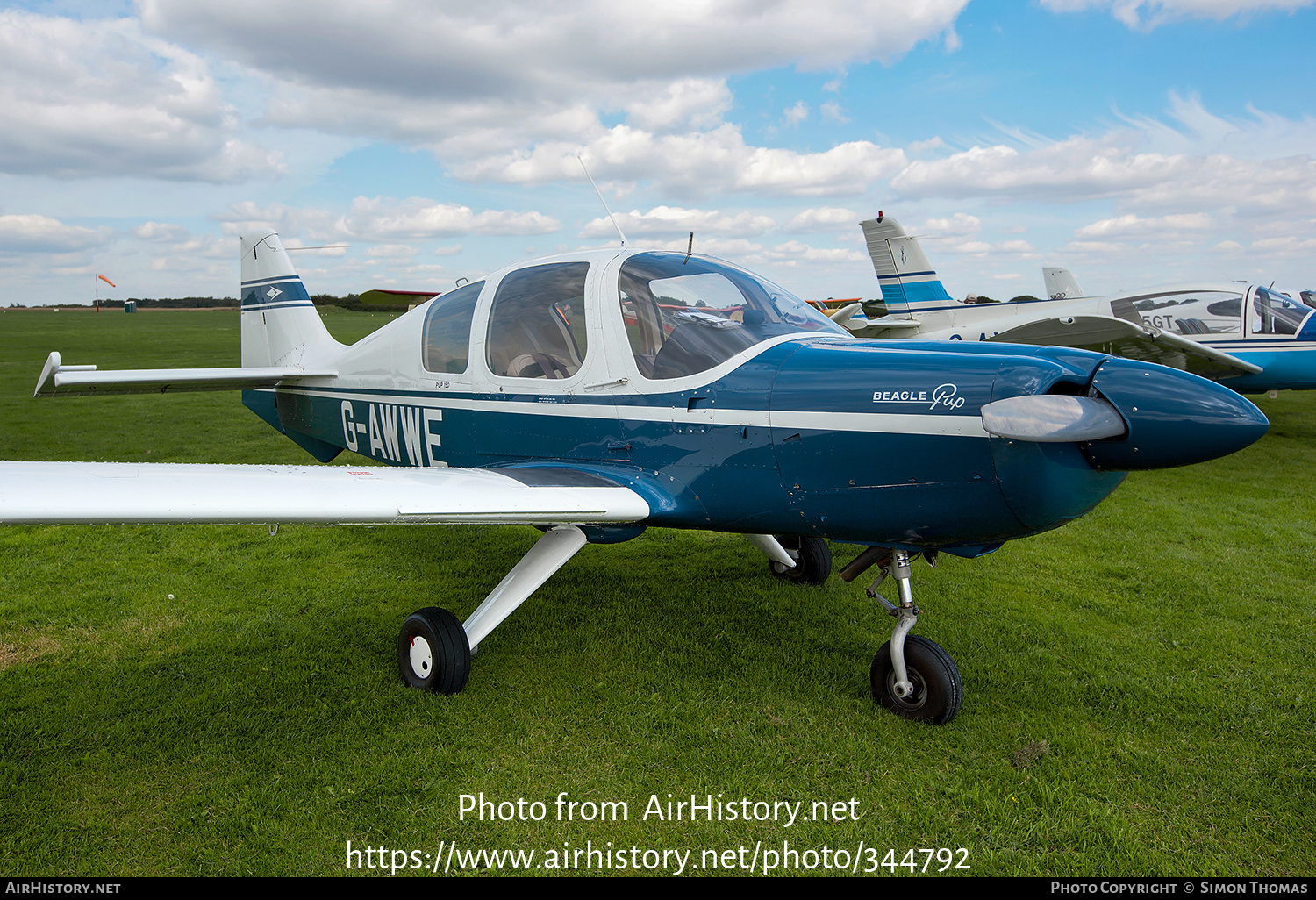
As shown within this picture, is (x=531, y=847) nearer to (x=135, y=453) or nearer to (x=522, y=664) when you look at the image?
(x=522, y=664)

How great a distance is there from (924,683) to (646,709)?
127cm

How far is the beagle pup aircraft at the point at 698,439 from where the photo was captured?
2547mm

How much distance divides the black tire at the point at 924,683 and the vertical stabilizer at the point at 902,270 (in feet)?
42.0

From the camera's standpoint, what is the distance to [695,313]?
142 inches

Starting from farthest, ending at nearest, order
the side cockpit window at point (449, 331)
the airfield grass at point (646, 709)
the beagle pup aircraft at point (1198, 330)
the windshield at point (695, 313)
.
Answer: the beagle pup aircraft at point (1198, 330) < the side cockpit window at point (449, 331) < the windshield at point (695, 313) < the airfield grass at point (646, 709)

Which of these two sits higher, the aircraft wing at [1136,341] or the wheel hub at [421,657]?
the aircraft wing at [1136,341]

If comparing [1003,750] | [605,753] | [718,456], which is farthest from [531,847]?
[1003,750]

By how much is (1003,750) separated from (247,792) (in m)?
3.05

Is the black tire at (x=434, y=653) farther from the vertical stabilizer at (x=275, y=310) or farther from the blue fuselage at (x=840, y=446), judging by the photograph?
the vertical stabilizer at (x=275, y=310)

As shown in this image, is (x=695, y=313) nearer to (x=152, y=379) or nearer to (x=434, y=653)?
(x=434, y=653)

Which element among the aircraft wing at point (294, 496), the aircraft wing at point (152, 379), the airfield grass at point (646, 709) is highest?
the aircraft wing at point (152, 379)

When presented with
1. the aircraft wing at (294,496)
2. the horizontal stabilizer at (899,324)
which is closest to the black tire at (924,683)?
the aircraft wing at (294,496)

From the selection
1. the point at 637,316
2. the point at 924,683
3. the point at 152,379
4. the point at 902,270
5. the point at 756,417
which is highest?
the point at 902,270

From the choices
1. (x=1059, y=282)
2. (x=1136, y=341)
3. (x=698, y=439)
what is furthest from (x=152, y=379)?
(x=1059, y=282)
